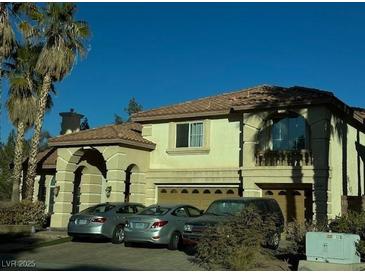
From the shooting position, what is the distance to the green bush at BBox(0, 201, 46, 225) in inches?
882

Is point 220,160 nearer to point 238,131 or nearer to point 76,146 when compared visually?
point 238,131

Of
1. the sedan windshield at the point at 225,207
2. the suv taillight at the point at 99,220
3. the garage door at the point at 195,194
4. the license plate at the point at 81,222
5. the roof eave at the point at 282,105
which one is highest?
the roof eave at the point at 282,105

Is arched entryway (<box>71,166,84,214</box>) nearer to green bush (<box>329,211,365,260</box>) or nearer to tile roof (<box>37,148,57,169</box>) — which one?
tile roof (<box>37,148,57,169</box>)

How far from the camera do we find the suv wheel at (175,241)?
16484 mm

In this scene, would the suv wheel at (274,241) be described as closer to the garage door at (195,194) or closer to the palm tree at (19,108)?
the garage door at (195,194)

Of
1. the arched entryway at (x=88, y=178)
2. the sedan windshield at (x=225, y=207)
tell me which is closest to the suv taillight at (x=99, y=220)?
the sedan windshield at (x=225, y=207)

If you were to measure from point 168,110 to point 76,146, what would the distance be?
4.69 m

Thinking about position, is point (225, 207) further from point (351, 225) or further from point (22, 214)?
point (22, 214)

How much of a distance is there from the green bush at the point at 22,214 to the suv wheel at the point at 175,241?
9.06 metres

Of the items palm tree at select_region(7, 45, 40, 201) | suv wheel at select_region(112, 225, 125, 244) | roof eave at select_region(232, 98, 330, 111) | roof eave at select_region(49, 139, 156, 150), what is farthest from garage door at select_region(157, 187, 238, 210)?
A: palm tree at select_region(7, 45, 40, 201)

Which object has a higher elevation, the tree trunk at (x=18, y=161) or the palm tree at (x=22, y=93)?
the palm tree at (x=22, y=93)

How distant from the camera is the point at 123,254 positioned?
16031mm

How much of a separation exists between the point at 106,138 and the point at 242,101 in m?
6.24

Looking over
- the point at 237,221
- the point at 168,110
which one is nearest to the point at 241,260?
the point at 237,221
